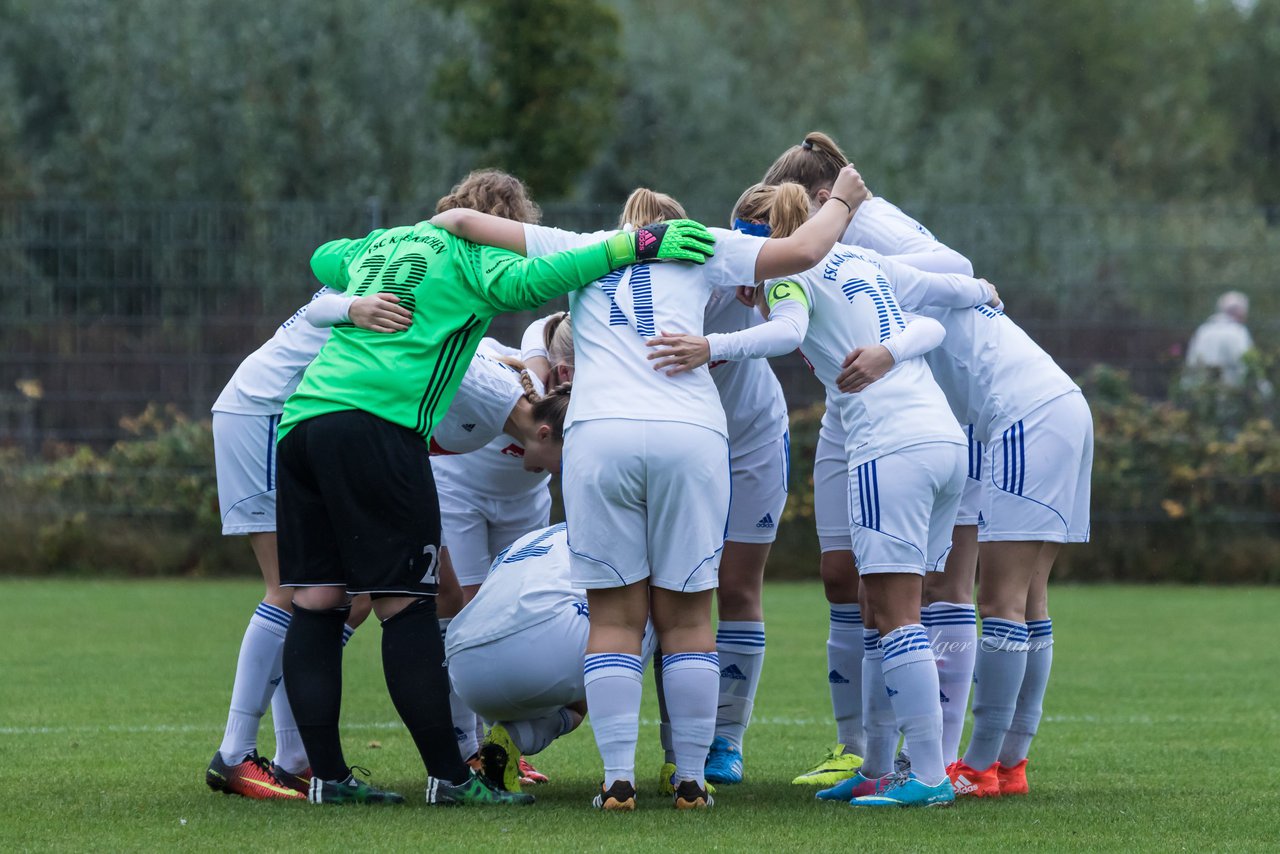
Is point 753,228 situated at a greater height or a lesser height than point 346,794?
greater

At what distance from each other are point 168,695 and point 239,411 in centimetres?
242

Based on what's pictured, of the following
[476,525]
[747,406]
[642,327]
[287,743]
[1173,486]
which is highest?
[642,327]

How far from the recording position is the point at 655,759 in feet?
20.8

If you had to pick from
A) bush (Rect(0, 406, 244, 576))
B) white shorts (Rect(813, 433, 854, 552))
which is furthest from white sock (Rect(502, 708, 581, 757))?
bush (Rect(0, 406, 244, 576))

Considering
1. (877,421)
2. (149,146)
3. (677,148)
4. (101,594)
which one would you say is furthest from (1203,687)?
(677,148)

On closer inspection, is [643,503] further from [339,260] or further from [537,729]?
[339,260]

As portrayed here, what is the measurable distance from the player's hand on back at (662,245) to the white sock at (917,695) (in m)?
1.26

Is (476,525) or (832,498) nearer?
(832,498)

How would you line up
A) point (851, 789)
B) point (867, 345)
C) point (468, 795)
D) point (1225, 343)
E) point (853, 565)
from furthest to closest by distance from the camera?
point (1225, 343) < point (853, 565) < point (851, 789) < point (867, 345) < point (468, 795)

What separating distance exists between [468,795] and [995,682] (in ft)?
5.64

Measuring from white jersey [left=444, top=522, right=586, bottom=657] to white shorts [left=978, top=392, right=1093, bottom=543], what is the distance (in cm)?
137

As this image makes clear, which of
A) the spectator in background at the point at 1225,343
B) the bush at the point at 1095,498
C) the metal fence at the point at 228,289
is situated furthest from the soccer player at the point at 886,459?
the spectator in background at the point at 1225,343

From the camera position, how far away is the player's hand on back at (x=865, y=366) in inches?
204

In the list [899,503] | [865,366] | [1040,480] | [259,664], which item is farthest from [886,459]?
[259,664]
